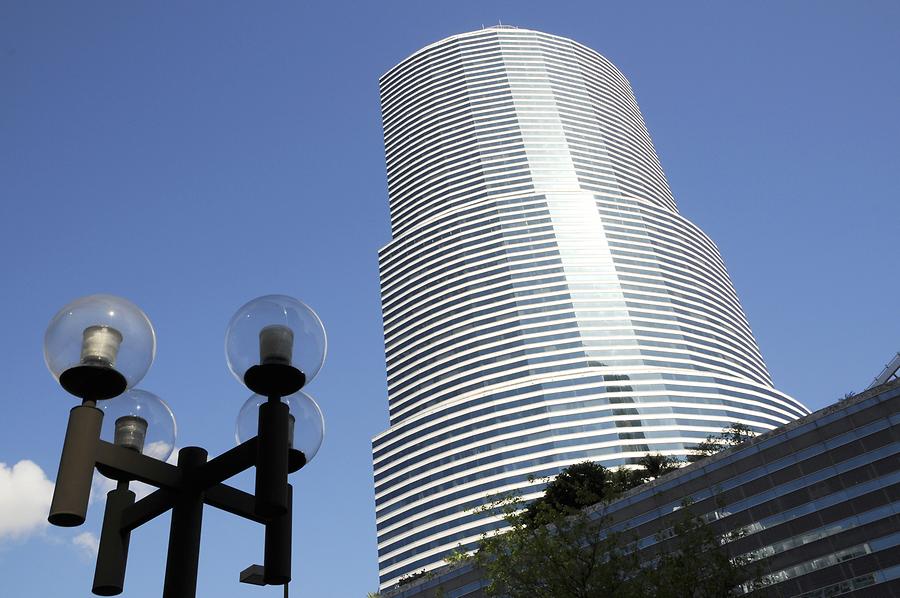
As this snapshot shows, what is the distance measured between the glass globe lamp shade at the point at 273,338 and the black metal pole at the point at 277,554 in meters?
1.20

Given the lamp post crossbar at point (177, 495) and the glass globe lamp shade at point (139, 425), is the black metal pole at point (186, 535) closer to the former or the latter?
the lamp post crossbar at point (177, 495)

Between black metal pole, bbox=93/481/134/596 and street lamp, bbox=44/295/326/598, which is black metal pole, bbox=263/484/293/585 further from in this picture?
black metal pole, bbox=93/481/134/596

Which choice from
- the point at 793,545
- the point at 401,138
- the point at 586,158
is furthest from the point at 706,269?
the point at 793,545

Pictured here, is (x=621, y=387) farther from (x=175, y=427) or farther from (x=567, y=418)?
(x=175, y=427)

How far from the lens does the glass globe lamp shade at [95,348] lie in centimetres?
534

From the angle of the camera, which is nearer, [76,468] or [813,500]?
[76,468]

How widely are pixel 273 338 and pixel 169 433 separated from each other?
61.9 inches

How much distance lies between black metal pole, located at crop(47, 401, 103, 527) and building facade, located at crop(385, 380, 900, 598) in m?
50.5

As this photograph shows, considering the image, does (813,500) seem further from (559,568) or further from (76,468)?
(76,468)

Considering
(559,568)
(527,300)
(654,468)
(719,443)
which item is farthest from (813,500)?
(527,300)

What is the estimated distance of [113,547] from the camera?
599 centimetres

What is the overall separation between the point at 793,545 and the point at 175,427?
5892 centimetres

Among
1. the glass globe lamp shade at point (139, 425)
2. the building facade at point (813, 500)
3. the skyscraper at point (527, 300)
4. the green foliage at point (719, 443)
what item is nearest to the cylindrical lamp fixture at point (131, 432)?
the glass globe lamp shade at point (139, 425)

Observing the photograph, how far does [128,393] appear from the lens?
260 inches
